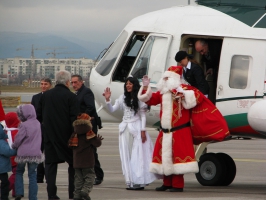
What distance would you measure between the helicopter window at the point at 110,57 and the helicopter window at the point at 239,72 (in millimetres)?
2506

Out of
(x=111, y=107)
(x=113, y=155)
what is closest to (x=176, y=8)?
(x=111, y=107)

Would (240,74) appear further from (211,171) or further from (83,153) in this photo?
(83,153)

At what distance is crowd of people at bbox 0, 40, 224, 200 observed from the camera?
1148cm

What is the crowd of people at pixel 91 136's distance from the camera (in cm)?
1148

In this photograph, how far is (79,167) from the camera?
451 inches

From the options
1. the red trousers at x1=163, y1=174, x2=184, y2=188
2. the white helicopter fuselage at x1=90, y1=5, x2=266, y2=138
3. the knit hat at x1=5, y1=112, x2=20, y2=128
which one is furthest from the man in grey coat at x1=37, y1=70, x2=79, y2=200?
the white helicopter fuselage at x1=90, y1=5, x2=266, y2=138

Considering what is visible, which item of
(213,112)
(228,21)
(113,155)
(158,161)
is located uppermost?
(228,21)

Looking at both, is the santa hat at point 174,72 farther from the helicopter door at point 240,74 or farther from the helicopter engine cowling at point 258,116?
the helicopter engine cowling at point 258,116

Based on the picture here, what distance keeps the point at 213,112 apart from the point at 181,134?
62cm

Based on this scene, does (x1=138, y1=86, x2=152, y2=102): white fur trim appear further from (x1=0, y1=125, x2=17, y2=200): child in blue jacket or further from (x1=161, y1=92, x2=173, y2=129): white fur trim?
(x1=0, y1=125, x2=17, y2=200): child in blue jacket

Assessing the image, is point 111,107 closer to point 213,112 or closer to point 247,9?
point 213,112

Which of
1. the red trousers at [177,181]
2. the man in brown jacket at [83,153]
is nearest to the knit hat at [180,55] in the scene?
the red trousers at [177,181]

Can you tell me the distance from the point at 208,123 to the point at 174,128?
0.55 metres

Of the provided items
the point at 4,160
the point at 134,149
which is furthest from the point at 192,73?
the point at 4,160
